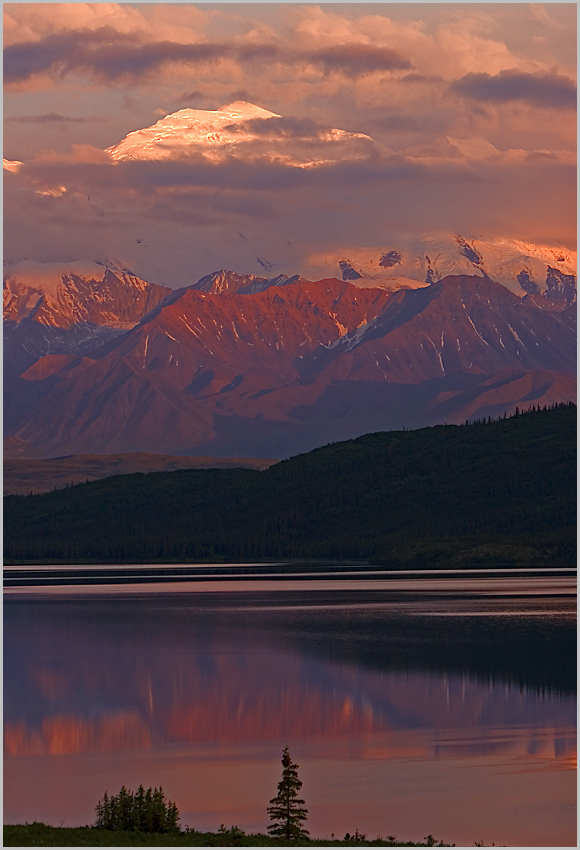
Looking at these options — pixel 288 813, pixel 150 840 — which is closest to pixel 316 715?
pixel 288 813

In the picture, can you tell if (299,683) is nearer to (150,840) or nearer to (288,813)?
(288,813)

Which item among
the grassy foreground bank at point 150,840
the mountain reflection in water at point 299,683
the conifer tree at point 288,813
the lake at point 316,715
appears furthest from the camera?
the mountain reflection in water at point 299,683

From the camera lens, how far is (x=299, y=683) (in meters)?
88.0

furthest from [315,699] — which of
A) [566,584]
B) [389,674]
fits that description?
[566,584]

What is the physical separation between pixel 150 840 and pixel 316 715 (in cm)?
3309

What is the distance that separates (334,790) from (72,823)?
37.9 ft

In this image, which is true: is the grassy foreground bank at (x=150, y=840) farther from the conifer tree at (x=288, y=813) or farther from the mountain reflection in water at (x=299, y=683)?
the mountain reflection in water at (x=299, y=683)

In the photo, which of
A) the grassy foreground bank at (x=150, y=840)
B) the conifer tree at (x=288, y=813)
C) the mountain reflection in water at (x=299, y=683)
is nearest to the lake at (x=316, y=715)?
the mountain reflection in water at (x=299, y=683)

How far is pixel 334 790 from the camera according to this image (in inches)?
2207

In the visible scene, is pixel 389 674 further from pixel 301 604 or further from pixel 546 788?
pixel 301 604

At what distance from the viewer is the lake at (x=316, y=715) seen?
5291cm

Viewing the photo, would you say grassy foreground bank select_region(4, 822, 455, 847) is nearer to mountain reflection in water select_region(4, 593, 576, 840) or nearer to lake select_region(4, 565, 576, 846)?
lake select_region(4, 565, 576, 846)

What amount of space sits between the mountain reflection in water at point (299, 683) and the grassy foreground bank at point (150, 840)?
200 inches

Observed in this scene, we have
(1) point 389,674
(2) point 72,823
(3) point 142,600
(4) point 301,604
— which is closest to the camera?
(2) point 72,823
